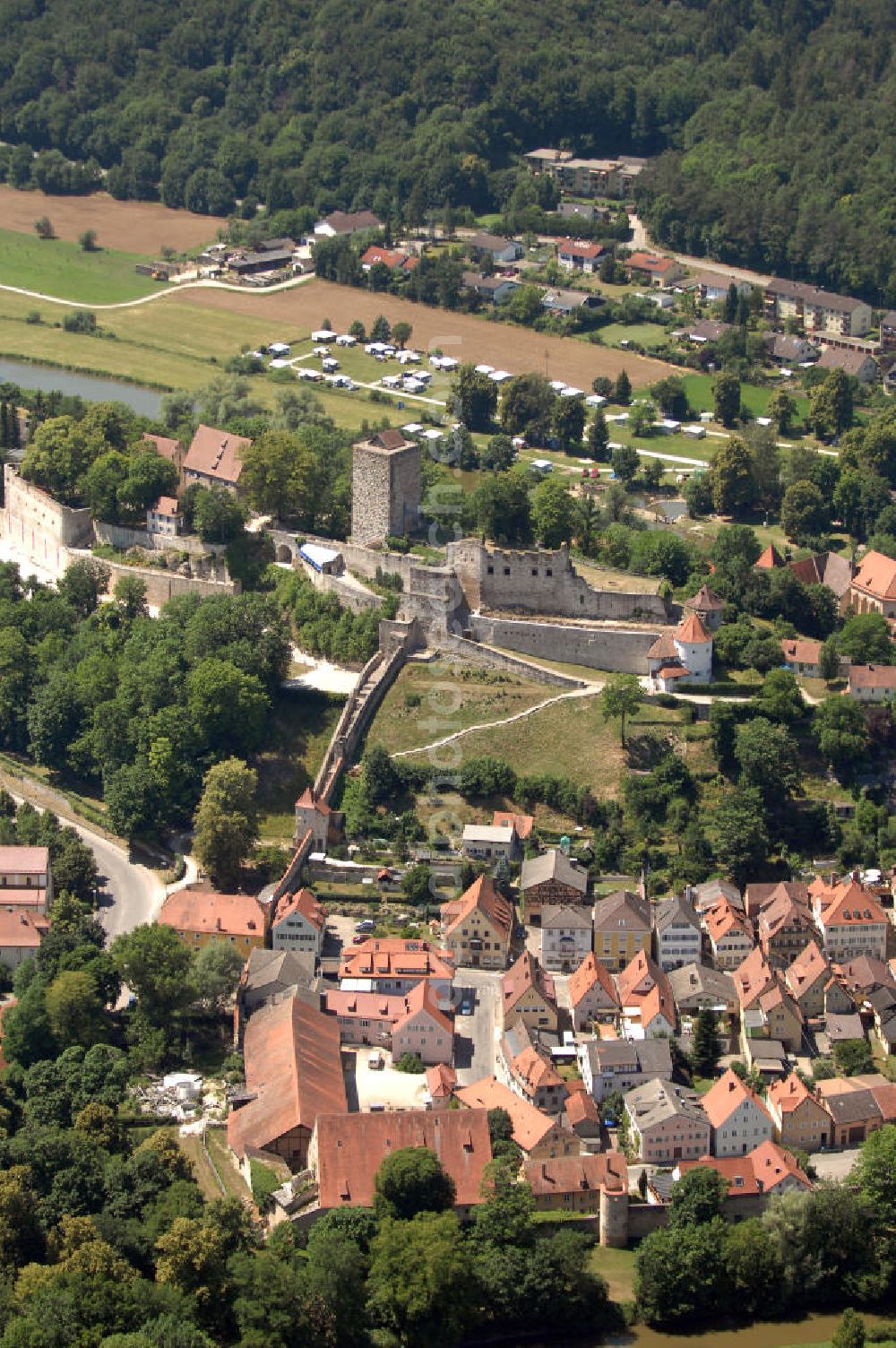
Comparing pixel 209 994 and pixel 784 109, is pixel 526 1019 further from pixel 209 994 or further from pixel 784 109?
pixel 784 109

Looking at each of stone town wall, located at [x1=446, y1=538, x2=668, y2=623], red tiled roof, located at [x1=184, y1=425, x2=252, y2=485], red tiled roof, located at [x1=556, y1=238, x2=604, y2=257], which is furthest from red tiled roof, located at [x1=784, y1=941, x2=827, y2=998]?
red tiled roof, located at [x1=556, y1=238, x2=604, y2=257]

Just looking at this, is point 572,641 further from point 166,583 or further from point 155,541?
point 155,541

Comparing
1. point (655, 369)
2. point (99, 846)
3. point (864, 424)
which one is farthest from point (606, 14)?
point (99, 846)

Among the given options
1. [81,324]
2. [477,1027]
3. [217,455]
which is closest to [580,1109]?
[477,1027]

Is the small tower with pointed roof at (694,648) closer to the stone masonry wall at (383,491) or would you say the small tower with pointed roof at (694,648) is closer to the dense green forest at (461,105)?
the stone masonry wall at (383,491)

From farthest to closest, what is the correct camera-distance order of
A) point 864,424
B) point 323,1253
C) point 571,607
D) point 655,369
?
1. point 655,369
2. point 864,424
3. point 571,607
4. point 323,1253
